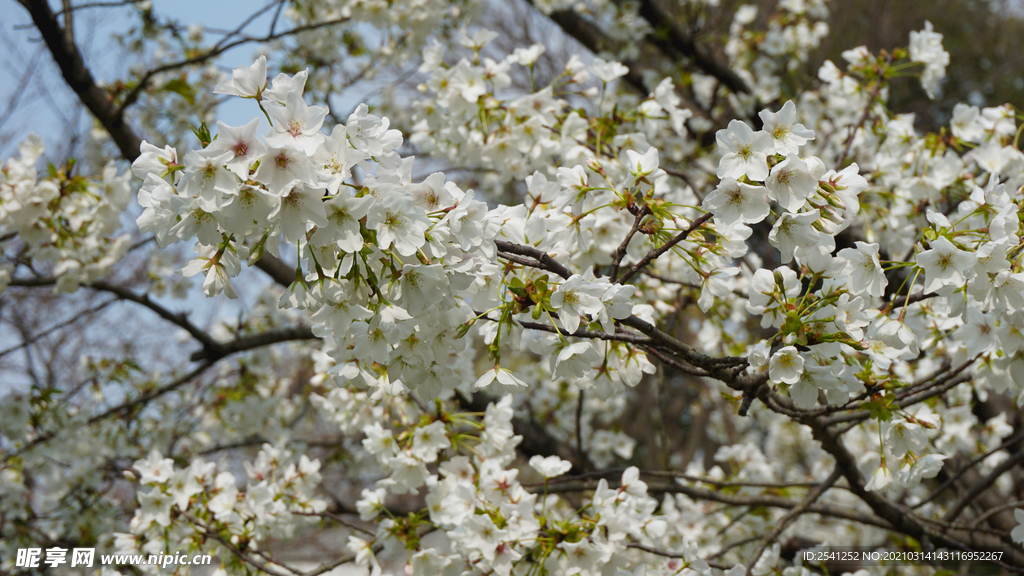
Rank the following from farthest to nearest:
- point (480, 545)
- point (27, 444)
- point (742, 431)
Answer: point (742, 431) → point (27, 444) → point (480, 545)

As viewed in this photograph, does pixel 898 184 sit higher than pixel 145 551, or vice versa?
pixel 898 184

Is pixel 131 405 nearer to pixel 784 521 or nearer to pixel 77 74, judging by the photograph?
pixel 77 74

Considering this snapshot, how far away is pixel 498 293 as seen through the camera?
4.78 ft

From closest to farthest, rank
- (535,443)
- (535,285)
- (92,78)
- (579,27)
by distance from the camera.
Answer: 1. (535,285)
2. (92,78)
3. (535,443)
4. (579,27)

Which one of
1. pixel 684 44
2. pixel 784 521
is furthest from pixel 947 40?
pixel 784 521

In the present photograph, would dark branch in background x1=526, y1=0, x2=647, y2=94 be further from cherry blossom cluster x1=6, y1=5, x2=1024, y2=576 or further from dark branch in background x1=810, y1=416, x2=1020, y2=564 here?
dark branch in background x1=810, y1=416, x2=1020, y2=564

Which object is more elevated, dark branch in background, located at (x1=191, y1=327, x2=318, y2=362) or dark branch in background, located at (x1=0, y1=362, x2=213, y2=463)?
dark branch in background, located at (x1=191, y1=327, x2=318, y2=362)

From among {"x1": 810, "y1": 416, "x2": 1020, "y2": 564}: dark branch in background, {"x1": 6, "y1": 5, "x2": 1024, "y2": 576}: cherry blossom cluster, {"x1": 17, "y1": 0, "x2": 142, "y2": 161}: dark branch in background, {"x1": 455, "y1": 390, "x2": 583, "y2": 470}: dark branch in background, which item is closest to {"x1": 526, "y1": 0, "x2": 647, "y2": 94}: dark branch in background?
{"x1": 6, "y1": 5, "x2": 1024, "y2": 576}: cherry blossom cluster

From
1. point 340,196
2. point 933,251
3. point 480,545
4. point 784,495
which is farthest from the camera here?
point 784,495

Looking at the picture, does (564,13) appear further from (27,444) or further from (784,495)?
(27,444)

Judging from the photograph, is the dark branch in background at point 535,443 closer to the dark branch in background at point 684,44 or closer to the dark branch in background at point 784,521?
the dark branch in background at point 784,521

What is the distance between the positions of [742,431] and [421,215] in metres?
8.76

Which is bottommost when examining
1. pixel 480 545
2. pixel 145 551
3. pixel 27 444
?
pixel 480 545

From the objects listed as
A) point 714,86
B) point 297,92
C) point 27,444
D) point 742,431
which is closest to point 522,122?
point 297,92
